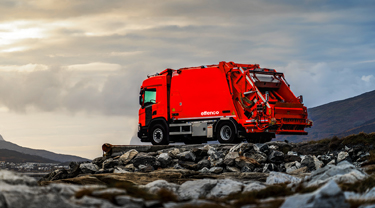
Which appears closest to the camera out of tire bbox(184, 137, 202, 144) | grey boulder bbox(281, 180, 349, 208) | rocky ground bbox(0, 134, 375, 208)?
grey boulder bbox(281, 180, 349, 208)

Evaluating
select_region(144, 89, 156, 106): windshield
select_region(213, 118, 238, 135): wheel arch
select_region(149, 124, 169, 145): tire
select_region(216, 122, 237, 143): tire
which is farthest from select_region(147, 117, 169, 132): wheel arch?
select_region(216, 122, 237, 143): tire

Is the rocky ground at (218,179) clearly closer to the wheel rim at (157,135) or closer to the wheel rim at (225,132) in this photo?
the wheel rim at (225,132)

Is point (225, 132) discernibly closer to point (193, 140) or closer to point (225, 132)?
point (225, 132)

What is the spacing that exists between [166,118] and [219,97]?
3.03 meters

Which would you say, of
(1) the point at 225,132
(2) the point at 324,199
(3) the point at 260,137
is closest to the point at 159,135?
(1) the point at 225,132

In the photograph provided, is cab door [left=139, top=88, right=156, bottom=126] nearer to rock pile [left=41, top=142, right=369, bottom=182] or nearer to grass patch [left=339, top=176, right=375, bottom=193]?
rock pile [left=41, top=142, right=369, bottom=182]

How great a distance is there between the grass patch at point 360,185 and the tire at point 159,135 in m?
13.8

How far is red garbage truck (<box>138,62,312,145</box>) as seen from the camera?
1917 centimetres

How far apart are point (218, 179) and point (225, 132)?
9546 millimetres

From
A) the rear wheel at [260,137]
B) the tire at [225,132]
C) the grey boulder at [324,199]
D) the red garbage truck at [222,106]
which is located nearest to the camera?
the grey boulder at [324,199]

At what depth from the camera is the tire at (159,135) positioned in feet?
72.0

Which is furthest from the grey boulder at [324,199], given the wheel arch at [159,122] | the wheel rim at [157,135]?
the wheel rim at [157,135]

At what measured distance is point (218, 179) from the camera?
10.7 m

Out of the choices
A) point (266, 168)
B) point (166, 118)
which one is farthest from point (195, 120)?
point (266, 168)
